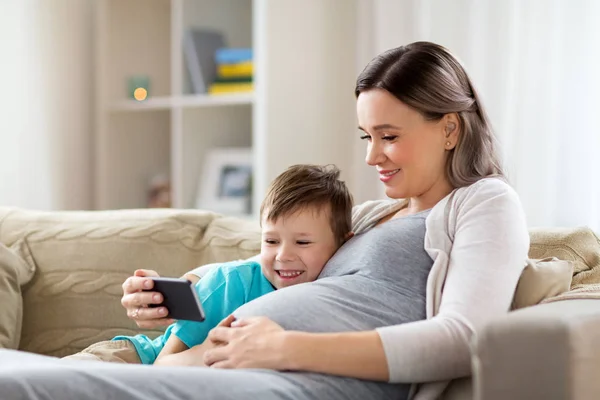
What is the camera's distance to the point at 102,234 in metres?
2.25

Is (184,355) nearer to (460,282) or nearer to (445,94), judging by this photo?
(460,282)

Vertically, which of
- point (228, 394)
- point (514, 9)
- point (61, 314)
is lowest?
point (61, 314)

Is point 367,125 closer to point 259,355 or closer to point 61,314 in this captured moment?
point 259,355

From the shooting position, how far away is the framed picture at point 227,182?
347 centimetres

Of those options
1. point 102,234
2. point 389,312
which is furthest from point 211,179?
point 389,312

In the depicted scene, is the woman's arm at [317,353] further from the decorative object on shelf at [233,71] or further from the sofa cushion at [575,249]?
the decorative object on shelf at [233,71]

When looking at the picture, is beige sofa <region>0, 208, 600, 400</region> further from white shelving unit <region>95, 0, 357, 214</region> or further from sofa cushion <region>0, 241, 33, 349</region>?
white shelving unit <region>95, 0, 357, 214</region>

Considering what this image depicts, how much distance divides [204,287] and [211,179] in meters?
1.88

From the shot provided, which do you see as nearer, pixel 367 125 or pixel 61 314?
pixel 367 125

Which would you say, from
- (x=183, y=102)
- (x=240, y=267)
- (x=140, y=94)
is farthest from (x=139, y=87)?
(x=240, y=267)

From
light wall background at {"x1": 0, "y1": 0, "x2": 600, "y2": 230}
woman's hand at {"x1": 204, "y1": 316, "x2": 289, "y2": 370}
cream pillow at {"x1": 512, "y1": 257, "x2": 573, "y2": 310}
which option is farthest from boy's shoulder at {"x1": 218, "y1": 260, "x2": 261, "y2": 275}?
light wall background at {"x1": 0, "y1": 0, "x2": 600, "y2": 230}

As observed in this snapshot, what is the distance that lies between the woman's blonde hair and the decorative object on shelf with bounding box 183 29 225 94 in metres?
1.87

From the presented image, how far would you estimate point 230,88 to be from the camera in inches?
135

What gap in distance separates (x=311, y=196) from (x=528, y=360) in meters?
0.66
